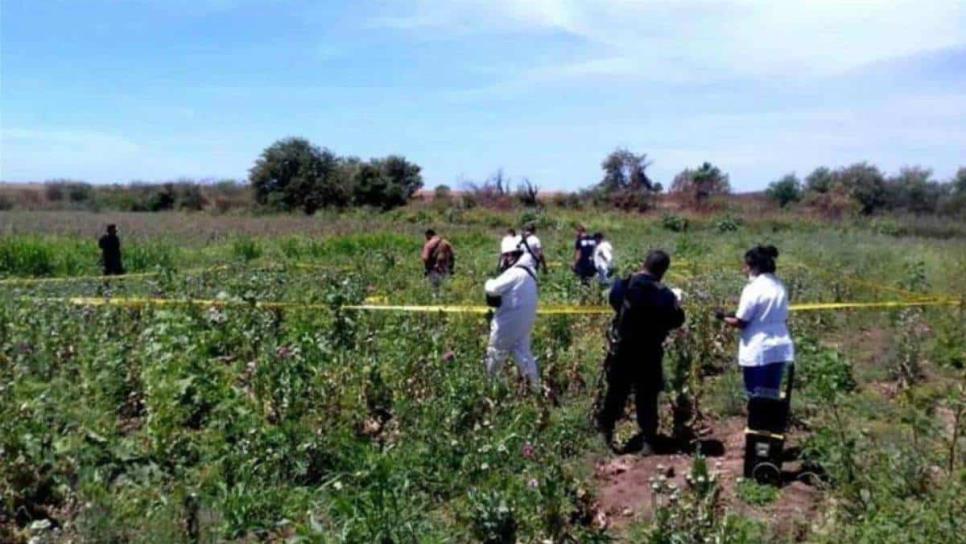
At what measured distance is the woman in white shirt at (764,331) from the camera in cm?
634

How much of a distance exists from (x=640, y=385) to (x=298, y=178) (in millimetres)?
51664

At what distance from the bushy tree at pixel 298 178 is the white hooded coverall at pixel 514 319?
48.5m

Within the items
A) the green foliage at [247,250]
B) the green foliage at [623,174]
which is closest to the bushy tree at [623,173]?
the green foliage at [623,174]

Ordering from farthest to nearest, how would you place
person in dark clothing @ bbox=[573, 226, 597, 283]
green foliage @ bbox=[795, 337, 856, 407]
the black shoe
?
person in dark clothing @ bbox=[573, 226, 597, 283] → green foliage @ bbox=[795, 337, 856, 407] → the black shoe

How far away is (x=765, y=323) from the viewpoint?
6.40 m

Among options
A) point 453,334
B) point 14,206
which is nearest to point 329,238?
point 453,334

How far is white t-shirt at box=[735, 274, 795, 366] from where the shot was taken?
6344mm

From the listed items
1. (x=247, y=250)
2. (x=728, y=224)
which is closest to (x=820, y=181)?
(x=728, y=224)

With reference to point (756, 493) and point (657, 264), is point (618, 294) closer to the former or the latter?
point (657, 264)

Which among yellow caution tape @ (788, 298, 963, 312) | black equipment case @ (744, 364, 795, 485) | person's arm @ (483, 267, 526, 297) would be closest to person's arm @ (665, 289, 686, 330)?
black equipment case @ (744, 364, 795, 485)

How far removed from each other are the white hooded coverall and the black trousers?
34.8 inches

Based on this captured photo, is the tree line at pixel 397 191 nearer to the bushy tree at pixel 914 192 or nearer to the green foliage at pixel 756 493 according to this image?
the bushy tree at pixel 914 192

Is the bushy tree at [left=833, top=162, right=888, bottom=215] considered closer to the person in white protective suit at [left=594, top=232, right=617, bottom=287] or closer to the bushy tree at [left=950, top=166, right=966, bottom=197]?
the bushy tree at [left=950, top=166, right=966, bottom=197]

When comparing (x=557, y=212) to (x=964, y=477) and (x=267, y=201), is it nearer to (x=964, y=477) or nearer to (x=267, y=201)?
(x=267, y=201)
